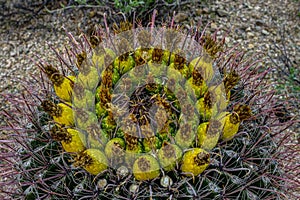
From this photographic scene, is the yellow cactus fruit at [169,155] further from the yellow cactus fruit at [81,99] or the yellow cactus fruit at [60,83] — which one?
the yellow cactus fruit at [60,83]

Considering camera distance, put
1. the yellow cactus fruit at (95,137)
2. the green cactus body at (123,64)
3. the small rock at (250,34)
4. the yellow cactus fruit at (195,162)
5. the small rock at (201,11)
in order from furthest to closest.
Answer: the small rock at (201,11), the small rock at (250,34), the green cactus body at (123,64), the yellow cactus fruit at (95,137), the yellow cactus fruit at (195,162)

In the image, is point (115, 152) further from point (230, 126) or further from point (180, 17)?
point (180, 17)

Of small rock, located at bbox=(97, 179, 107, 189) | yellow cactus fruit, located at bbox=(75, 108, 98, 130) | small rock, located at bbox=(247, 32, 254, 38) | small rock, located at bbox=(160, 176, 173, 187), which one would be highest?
yellow cactus fruit, located at bbox=(75, 108, 98, 130)

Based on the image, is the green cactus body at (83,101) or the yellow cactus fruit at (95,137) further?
the green cactus body at (83,101)

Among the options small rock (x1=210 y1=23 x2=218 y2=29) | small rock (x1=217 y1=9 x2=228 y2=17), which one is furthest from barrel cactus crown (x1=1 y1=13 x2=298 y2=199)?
small rock (x1=217 y1=9 x2=228 y2=17)

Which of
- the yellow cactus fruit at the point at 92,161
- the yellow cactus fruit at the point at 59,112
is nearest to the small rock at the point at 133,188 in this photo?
the yellow cactus fruit at the point at 92,161

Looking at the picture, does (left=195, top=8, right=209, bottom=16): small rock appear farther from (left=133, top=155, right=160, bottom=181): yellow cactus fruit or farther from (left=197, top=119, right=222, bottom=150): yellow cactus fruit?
(left=133, top=155, right=160, bottom=181): yellow cactus fruit

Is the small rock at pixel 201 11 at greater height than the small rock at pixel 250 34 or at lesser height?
greater

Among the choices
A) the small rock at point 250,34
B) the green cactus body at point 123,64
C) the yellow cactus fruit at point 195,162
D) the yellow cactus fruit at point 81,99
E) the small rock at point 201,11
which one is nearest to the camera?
the yellow cactus fruit at point 195,162

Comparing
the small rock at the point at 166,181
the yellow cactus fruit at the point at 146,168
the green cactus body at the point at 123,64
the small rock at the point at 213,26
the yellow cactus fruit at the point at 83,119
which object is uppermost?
the green cactus body at the point at 123,64
